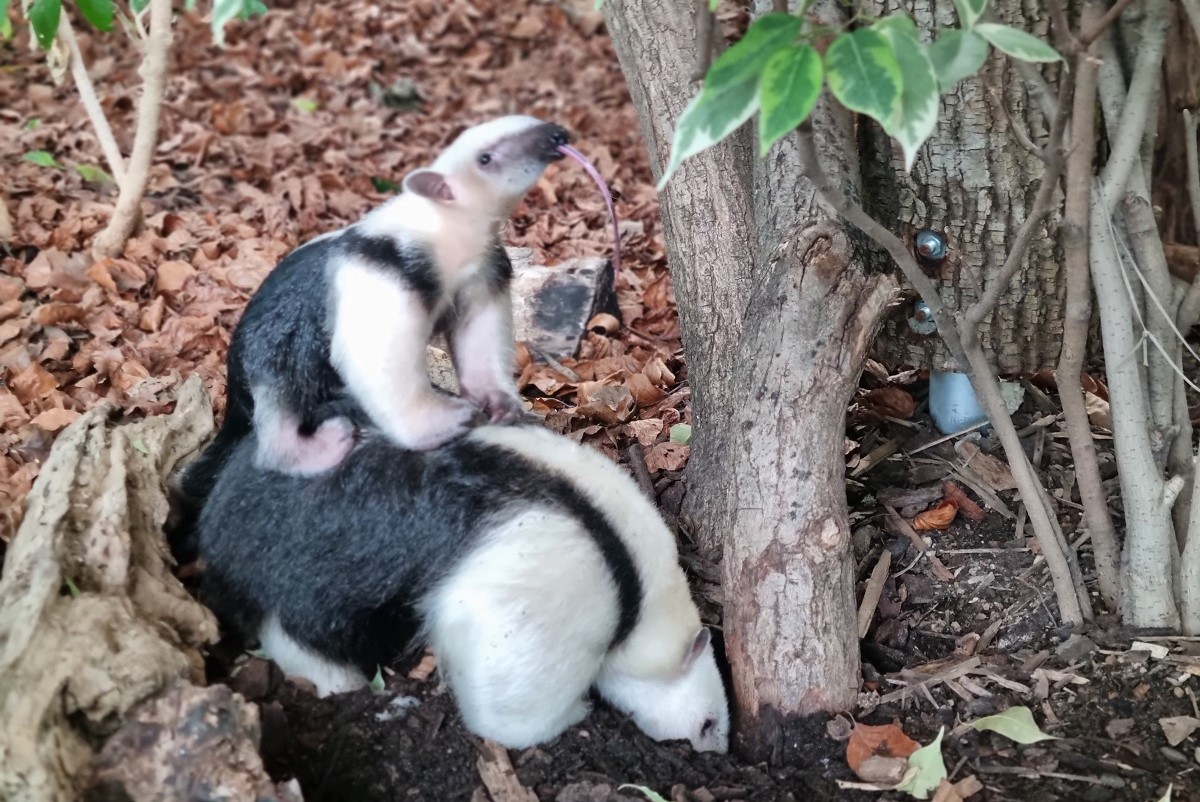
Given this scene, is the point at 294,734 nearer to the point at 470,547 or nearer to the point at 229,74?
the point at 470,547

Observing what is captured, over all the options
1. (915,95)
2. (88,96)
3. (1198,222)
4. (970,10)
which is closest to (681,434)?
(1198,222)

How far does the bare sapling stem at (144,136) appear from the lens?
4961 millimetres

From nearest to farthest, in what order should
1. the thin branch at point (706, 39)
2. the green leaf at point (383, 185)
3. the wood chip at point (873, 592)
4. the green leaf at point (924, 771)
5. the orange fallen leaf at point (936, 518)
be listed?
the thin branch at point (706, 39)
the green leaf at point (924, 771)
the wood chip at point (873, 592)
the orange fallen leaf at point (936, 518)
the green leaf at point (383, 185)

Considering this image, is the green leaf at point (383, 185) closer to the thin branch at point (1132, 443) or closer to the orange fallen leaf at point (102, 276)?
the orange fallen leaf at point (102, 276)

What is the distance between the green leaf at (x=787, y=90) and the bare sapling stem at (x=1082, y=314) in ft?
3.05

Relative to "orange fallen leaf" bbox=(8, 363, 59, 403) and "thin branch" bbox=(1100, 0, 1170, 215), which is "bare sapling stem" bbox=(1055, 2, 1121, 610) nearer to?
"thin branch" bbox=(1100, 0, 1170, 215)

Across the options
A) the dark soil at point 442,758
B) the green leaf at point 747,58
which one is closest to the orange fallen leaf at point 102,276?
the dark soil at point 442,758

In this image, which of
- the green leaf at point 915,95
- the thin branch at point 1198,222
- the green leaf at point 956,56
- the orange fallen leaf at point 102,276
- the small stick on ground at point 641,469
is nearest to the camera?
the green leaf at point 915,95

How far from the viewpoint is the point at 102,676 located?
2566mm

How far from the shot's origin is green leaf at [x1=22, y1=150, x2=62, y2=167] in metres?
6.17

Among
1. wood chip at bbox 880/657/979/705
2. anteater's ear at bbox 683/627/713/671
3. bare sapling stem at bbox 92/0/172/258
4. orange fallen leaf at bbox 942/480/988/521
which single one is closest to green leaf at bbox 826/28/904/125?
anteater's ear at bbox 683/627/713/671

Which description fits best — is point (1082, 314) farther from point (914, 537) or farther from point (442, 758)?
point (442, 758)

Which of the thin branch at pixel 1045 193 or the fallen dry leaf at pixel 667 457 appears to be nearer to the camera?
the thin branch at pixel 1045 193

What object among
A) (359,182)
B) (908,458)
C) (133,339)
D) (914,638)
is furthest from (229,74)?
(914,638)
